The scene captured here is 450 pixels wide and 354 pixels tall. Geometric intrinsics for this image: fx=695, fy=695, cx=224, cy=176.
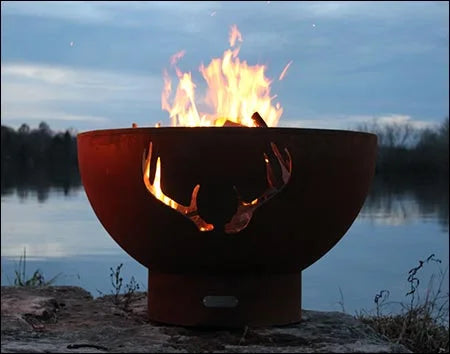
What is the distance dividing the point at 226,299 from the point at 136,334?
370mm

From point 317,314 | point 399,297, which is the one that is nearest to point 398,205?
point 399,297

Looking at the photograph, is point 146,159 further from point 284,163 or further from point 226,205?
point 284,163

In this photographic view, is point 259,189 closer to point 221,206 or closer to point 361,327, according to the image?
point 221,206

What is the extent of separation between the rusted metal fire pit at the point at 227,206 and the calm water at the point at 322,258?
1372 mm

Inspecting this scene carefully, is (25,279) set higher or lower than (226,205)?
lower

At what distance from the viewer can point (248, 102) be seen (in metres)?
2.99

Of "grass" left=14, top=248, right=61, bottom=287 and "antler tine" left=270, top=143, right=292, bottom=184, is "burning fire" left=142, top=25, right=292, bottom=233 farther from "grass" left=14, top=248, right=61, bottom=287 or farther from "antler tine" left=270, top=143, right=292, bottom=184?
"grass" left=14, top=248, right=61, bottom=287

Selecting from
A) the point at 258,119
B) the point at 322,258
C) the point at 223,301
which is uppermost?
the point at 258,119

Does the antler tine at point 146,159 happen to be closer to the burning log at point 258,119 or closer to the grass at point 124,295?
the burning log at point 258,119

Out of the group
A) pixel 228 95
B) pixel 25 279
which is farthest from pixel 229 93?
pixel 25 279

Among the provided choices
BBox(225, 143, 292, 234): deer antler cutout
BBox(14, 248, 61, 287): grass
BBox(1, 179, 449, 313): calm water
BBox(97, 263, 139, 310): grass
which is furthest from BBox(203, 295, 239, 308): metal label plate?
BBox(14, 248, 61, 287): grass

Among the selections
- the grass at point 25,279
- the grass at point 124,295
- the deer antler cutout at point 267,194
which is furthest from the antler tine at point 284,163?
the grass at point 25,279

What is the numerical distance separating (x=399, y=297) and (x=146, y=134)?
2.46 metres

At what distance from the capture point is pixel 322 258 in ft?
29.8
